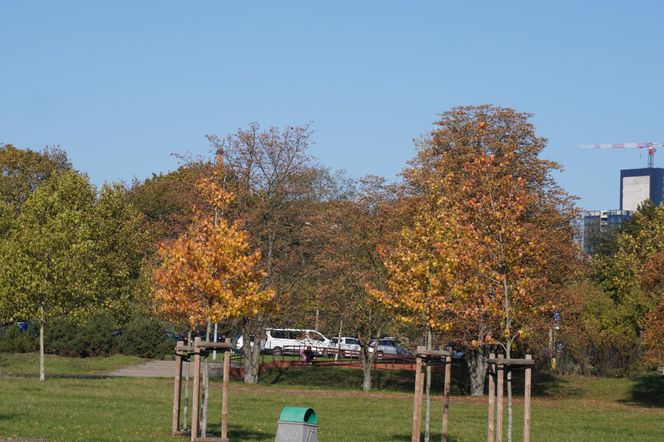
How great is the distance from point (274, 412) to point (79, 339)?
31.7 m


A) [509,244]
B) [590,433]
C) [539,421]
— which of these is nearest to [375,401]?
[539,421]

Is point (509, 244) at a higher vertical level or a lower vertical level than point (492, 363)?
higher

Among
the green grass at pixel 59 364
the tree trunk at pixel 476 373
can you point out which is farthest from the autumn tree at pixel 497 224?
the green grass at pixel 59 364

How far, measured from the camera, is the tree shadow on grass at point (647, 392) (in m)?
44.2

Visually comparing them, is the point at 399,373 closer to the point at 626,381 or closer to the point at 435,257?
the point at 626,381

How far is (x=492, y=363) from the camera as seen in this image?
17656mm

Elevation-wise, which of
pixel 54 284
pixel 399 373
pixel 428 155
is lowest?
pixel 399 373

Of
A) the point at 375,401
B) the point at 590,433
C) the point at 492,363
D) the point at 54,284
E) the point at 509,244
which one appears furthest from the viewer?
the point at 54,284

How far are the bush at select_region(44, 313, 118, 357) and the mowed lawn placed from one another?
11.3m

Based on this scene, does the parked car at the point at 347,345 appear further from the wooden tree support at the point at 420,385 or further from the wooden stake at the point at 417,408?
the wooden stake at the point at 417,408

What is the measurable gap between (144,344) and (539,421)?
33.8m

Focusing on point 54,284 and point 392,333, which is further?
point 392,333

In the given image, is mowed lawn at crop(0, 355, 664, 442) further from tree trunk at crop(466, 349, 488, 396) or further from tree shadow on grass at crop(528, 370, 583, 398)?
tree trunk at crop(466, 349, 488, 396)

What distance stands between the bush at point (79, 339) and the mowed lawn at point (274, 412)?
446 inches
